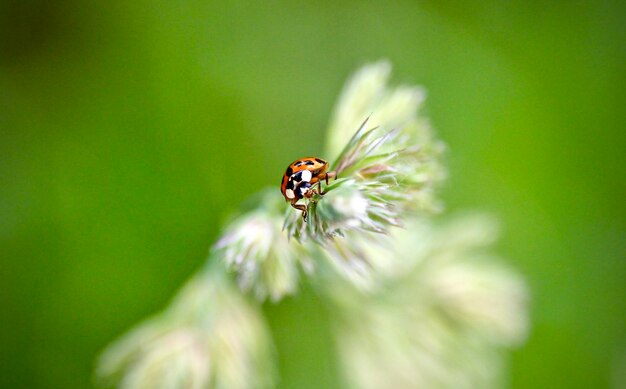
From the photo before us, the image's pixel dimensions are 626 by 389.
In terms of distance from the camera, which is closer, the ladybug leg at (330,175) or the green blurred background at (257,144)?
the ladybug leg at (330,175)

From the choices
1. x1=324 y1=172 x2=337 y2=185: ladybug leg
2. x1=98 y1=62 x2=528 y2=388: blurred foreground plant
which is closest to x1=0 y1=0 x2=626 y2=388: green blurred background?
x1=98 y1=62 x2=528 y2=388: blurred foreground plant

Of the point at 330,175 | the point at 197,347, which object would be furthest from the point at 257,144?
the point at 330,175

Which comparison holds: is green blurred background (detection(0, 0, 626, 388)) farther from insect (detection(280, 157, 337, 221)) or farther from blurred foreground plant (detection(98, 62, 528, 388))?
insect (detection(280, 157, 337, 221))

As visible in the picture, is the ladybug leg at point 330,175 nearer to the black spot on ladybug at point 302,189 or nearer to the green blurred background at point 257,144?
the black spot on ladybug at point 302,189

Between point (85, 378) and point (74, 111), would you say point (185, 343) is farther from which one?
point (74, 111)

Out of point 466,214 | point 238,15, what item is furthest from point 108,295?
point 466,214

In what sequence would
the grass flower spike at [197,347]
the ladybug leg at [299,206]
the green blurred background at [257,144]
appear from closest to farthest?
the ladybug leg at [299,206] < the grass flower spike at [197,347] < the green blurred background at [257,144]

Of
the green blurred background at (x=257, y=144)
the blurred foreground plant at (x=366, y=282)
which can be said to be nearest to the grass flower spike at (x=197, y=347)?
the blurred foreground plant at (x=366, y=282)
